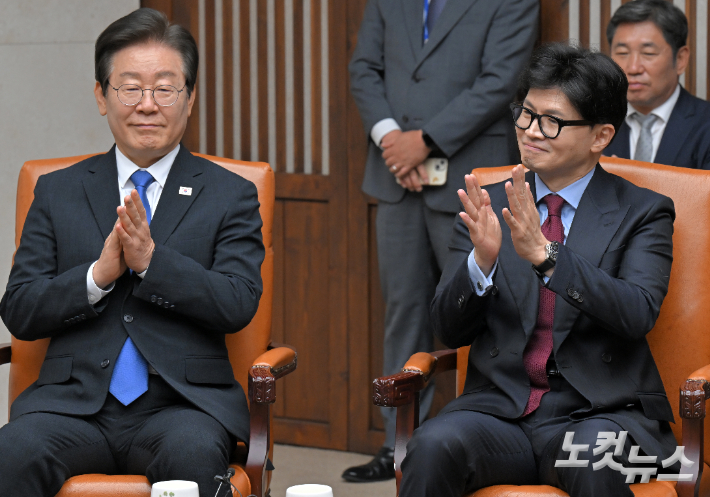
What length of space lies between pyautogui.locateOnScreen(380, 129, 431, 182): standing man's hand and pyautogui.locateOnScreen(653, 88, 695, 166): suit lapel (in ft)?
2.51

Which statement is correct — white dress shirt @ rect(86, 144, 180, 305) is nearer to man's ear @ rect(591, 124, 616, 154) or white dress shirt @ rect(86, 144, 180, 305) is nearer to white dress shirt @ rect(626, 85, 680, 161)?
man's ear @ rect(591, 124, 616, 154)

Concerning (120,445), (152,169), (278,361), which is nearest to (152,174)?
(152,169)

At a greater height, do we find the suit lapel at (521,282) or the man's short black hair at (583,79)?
the man's short black hair at (583,79)

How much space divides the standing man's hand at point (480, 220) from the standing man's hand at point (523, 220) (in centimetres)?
8

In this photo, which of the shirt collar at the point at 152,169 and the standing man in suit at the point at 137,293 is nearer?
the standing man in suit at the point at 137,293

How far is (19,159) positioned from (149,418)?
1.94 m

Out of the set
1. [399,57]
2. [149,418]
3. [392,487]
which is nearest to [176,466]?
[149,418]

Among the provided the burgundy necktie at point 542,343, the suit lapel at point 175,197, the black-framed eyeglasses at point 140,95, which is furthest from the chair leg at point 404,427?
the black-framed eyeglasses at point 140,95

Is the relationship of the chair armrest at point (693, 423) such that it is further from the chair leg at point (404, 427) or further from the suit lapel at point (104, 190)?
the suit lapel at point (104, 190)

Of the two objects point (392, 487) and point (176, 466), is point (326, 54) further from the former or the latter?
point (176, 466)

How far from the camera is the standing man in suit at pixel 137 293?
225cm

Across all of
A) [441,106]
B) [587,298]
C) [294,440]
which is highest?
[441,106]

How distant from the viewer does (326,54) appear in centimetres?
396

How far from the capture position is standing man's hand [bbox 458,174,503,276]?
2.22 m
